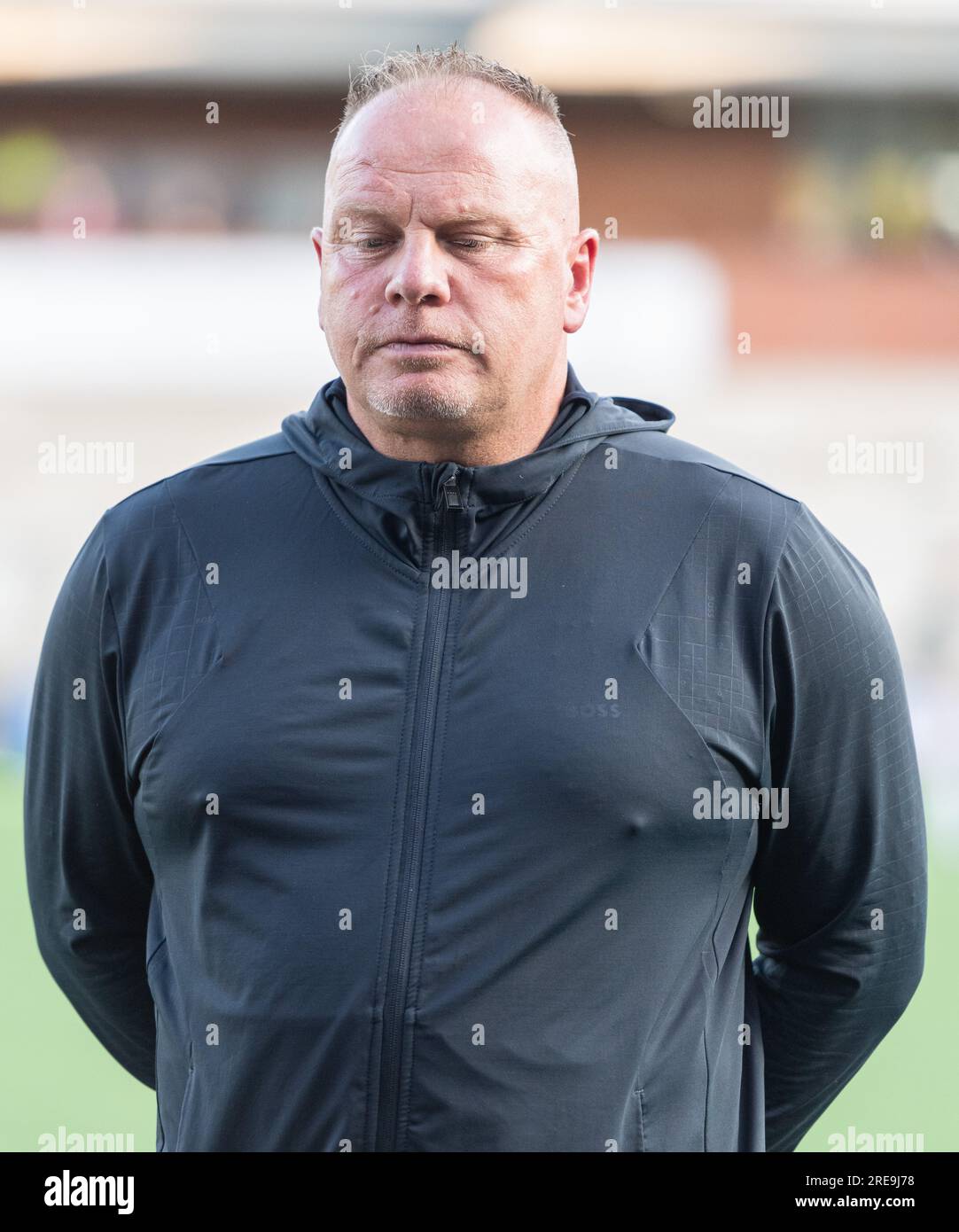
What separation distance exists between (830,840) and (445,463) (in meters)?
0.49

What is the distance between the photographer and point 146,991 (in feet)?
4.95

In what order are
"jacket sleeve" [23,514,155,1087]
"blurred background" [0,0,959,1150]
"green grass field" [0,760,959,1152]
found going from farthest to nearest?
"blurred background" [0,0,959,1150], "green grass field" [0,760,959,1152], "jacket sleeve" [23,514,155,1087]

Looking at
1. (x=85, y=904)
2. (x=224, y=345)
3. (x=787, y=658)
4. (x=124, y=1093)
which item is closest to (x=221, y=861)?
(x=85, y=904)

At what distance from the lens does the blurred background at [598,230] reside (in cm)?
978

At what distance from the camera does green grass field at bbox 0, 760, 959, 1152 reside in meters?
3.40

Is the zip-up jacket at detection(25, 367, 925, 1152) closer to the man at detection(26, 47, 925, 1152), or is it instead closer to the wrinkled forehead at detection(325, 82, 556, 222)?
the man at detection(26, 47, 925, 1152)

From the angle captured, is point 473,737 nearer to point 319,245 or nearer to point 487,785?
point 487,785

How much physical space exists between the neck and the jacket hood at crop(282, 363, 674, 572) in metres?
0.01

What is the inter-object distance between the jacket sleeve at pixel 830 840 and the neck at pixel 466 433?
25 centimetres

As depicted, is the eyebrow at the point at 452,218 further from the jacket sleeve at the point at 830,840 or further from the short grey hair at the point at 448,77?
the jacket sleeve at the point at 830,840

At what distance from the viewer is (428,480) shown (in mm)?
1304

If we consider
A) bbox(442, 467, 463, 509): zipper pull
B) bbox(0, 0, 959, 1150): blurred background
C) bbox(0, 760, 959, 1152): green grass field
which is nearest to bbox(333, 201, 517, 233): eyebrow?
bbox(442, 467, 463, 509): zipper pull

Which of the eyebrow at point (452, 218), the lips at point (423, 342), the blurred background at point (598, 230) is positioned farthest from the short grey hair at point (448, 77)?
the blurred background at point (598, 230)
